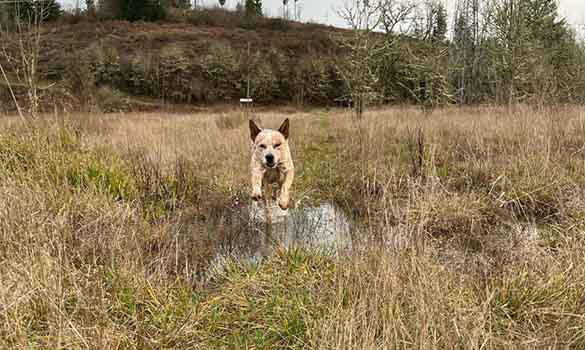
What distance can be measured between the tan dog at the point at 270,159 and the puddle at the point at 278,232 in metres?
0.29

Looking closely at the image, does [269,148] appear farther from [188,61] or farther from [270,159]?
[188,61]

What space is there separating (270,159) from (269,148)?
110mm

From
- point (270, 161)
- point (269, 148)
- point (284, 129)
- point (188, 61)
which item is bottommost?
point (270, 161)

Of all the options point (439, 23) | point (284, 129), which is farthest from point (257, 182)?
point (439, 23)

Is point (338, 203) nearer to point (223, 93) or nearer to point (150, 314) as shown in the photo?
point (150, 314)

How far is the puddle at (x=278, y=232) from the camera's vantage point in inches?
99.2

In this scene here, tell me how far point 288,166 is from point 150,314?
5.89ft

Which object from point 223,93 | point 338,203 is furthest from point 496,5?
point 223,93

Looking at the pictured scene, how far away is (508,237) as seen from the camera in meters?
2.74

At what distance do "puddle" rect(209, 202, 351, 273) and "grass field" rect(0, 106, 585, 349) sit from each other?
0.40ft

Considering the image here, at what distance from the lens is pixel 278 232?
3059 millimetres

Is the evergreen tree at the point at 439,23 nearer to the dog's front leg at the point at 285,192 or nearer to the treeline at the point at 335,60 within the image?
the treeline at the point at 335,60

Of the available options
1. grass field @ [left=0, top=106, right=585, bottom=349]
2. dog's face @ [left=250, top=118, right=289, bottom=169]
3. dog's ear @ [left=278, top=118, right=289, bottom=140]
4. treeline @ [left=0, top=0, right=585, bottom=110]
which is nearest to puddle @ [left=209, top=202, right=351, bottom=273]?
grass field @ [left=0, top=106, right=585, bottom=349]

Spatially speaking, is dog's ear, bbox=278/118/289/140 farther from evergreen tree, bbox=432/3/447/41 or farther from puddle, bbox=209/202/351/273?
evergreen tree, bbox=432/3/447/41
